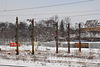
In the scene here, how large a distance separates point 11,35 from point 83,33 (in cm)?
4096

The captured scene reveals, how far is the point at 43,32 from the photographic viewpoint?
93.8 m

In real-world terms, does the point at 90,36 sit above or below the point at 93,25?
below

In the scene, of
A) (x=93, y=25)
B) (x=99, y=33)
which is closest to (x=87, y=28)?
(x=93, y=25)

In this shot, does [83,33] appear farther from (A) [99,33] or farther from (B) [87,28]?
(B) [87,28]

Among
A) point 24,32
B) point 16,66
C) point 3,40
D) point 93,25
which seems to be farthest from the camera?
point 93,25

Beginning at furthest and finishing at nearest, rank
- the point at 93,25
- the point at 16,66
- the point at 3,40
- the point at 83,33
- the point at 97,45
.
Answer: the point at 93,25 → the point at 83,33 → the point at 3,40 → the point at 97,45 → the point at 16,66

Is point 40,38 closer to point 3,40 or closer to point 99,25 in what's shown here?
point 3,40

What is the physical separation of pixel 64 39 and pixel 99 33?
22.2 meters

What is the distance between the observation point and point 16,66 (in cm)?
1520

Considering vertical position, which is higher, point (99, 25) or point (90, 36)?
point (99, 25)

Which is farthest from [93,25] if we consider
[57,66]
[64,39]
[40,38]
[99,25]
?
[57,66]

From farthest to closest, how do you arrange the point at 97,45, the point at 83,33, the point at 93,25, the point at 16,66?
1. the point at 93,25
2. the point at 83,33
3. the point at 97,45
4. the point at 16,66

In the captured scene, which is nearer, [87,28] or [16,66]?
[16,66]

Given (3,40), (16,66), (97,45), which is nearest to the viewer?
(16,66)
